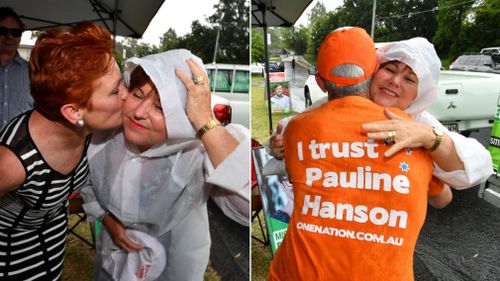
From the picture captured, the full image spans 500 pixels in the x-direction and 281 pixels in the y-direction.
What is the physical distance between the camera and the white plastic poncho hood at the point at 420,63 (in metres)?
0.97

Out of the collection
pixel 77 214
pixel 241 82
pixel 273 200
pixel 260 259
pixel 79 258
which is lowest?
pixel 260 259

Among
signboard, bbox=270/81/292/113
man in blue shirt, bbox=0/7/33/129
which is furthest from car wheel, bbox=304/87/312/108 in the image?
man in blue shirt, bbox=0/7/33/129

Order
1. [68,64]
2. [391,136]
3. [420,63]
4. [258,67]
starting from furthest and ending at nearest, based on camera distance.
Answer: [258,67] < [420,63] < [391,136] < [68,64]

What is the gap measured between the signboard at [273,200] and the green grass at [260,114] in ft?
0.34

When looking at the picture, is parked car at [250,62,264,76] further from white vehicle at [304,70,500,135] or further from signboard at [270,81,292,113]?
white vehicle at [304,70,500,135]

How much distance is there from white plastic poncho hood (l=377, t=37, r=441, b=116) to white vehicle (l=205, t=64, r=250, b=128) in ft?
1.20

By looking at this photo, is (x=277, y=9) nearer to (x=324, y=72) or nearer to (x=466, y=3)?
(x=324, y=72)

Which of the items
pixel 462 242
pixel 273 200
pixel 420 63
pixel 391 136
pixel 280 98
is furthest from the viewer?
pixel 462 242

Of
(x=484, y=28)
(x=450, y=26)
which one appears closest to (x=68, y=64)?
(x=450, y=26)

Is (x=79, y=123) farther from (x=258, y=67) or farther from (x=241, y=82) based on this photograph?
(x=258, y=67)

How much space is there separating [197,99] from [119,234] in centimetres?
41

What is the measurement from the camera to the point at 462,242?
2.43 m

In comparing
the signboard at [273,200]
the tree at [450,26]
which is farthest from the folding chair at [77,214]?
the tree at [450,26]

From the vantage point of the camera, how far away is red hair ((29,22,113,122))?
2.39 feet
